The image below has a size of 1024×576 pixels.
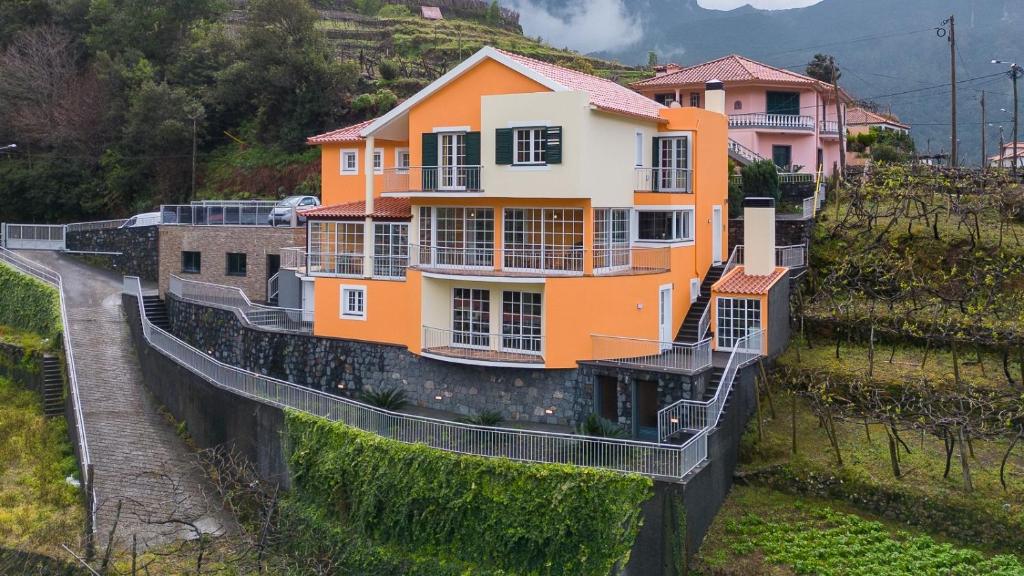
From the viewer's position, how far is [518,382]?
88.2 ft

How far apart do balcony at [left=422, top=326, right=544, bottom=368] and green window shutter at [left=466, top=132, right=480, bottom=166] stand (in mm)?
4831

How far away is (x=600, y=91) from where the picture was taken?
28922 mm

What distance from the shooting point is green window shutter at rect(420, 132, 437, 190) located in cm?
2819

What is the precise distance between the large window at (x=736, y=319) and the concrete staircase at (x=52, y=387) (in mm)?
22069

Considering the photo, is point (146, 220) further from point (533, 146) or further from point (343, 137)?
point (533, 146)

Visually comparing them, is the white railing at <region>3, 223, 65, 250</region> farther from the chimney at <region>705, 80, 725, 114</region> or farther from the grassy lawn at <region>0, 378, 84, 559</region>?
the chimney at <region>705, 80, 725, 114</region>

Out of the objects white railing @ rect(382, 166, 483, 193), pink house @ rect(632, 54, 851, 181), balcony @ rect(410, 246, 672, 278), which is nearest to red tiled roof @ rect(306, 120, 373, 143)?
white railing @ rect(382, 166, 483, 193)

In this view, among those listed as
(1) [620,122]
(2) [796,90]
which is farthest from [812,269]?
(2) [796,90]

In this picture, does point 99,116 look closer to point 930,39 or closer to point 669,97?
point 669,97

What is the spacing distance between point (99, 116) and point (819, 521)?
4541 cm

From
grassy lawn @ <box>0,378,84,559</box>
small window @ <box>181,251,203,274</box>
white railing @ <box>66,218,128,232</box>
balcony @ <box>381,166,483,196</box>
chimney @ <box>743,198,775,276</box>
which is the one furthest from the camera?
white railing @ <box>66,218,128,232</box>

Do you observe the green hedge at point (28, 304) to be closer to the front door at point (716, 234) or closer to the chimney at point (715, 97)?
the front door at point (716, 234)

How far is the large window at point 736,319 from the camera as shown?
1083 inches

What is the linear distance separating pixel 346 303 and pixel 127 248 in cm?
1769
